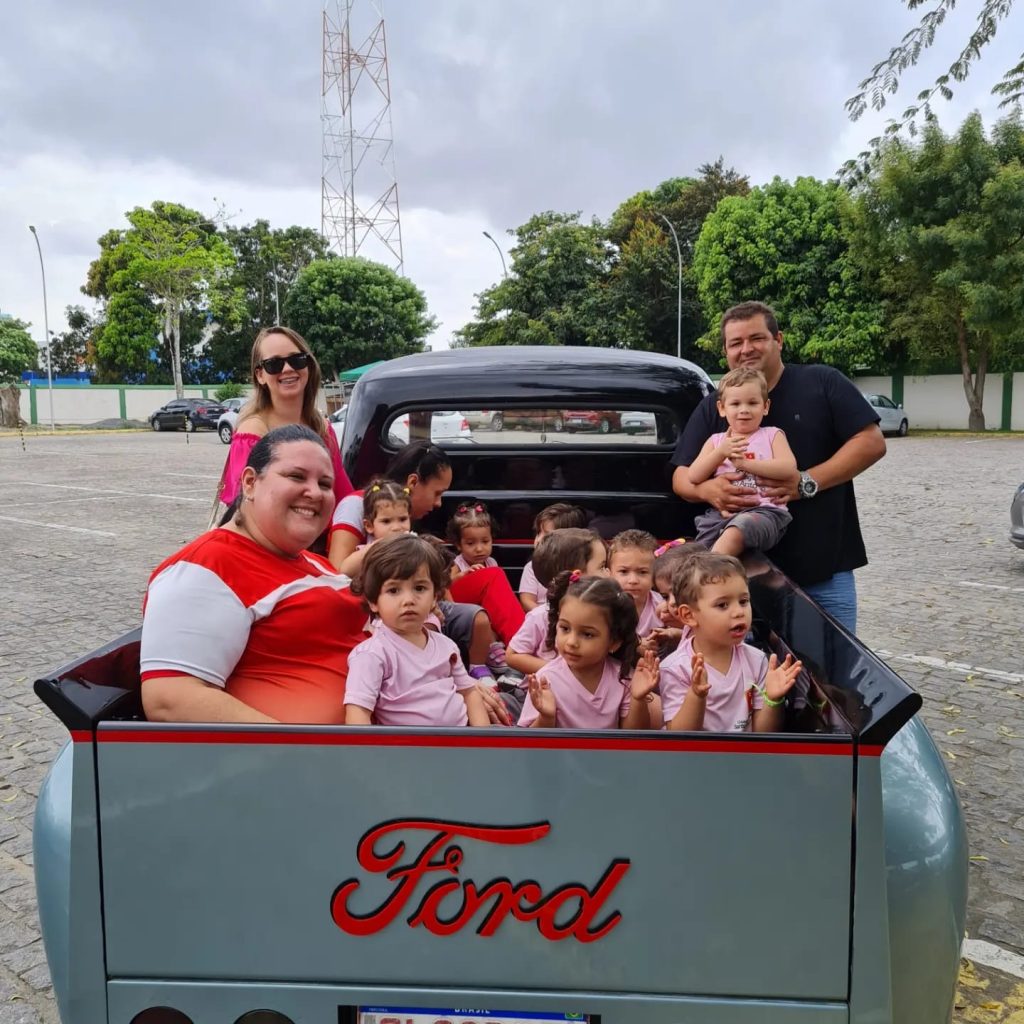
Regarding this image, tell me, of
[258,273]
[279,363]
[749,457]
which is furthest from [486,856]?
[258,273]

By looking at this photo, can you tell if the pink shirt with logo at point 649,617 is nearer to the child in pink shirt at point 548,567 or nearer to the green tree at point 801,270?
the child in pink shirt at point 548,567

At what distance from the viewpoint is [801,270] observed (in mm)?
32625

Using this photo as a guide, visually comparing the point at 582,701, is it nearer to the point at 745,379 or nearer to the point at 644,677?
the point at 644,677

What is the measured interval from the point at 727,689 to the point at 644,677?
284mm

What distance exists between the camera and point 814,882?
158 centimetres

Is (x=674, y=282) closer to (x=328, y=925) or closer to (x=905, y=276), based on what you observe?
(x=905, y=276)

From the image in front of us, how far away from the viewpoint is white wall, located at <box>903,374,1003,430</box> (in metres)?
34.1

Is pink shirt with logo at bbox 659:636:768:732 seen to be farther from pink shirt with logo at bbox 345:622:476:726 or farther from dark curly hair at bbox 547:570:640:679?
pink shirt with logo at bbox 345:622:476:726

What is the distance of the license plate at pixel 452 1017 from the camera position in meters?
1.64

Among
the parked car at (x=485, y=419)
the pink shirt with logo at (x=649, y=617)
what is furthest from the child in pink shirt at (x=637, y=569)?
the parked car at (x=485, y=419)

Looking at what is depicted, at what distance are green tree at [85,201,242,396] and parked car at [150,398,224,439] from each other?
329cm

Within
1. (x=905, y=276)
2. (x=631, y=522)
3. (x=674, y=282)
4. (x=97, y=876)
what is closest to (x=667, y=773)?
(x=97, y=876)

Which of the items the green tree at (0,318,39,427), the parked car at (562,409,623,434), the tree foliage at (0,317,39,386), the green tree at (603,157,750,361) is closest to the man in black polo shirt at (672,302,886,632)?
the parked car at (562,409,623,434)

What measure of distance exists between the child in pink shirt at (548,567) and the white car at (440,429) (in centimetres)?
157
